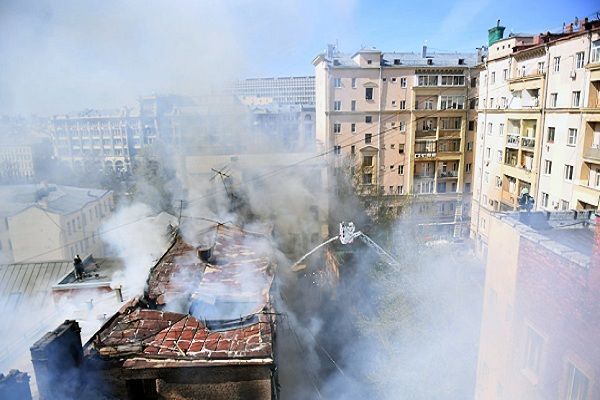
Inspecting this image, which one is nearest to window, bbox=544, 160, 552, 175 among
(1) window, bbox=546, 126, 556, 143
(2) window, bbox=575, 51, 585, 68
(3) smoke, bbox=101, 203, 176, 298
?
(1) window, bbox=546, 126, 556, 143

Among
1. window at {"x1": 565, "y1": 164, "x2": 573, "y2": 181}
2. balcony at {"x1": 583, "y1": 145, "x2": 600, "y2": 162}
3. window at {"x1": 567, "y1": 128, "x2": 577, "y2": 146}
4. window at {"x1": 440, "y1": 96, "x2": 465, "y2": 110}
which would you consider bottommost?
window at {"x1": 565, "y1": 164, "x2": 573, "y2": 181}

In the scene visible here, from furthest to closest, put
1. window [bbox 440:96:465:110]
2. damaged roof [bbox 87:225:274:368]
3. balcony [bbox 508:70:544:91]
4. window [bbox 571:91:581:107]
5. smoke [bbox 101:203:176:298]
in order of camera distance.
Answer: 1. window [bbox 440:96:465:110]
2. balcony [bbox 508:70:544:91]
3. window [bbox 571:91:581:107]
4. smoke [bbox 101:203:176:298]
5. damaged roof [bbox 87:225:274:368]

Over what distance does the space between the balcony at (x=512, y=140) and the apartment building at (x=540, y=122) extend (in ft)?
0.09

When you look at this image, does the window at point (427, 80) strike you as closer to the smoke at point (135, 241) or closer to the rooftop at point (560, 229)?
the smoke at point (135, 241)

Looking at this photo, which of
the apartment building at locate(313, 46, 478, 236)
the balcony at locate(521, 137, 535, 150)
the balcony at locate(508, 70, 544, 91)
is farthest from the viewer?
the apartment building at locate(313, 46, 478, 236)

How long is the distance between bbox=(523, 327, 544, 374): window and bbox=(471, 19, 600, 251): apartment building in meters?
6.93

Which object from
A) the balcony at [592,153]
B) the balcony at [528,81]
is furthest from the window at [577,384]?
the balcony at [528,81]

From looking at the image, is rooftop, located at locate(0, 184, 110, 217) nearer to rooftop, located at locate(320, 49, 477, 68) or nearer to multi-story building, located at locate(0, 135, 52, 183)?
multi-story building, located at locate(0, 135, 52, 183)

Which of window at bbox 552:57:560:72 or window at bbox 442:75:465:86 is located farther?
window at bbox 442:75:465:86

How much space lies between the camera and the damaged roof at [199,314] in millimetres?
3799

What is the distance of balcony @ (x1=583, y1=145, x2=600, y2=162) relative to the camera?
843 cm

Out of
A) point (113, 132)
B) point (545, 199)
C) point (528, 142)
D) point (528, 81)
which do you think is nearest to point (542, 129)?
point (528, 142)

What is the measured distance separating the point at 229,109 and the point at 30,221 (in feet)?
21.0

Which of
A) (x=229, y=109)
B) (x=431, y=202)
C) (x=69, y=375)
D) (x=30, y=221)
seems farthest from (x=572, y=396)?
(x=431, y=202)
